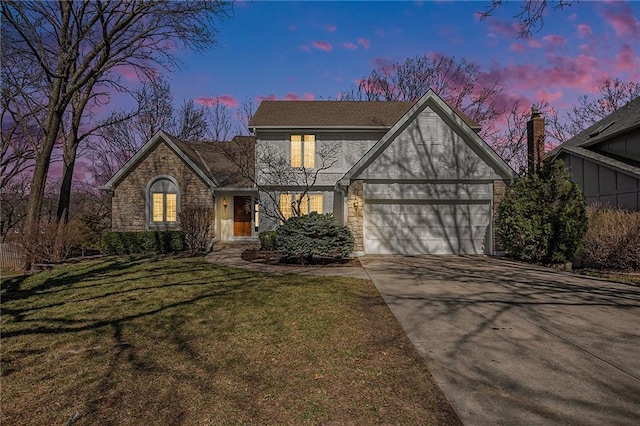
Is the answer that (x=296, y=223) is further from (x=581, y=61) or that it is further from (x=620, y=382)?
(x=581, y=61)

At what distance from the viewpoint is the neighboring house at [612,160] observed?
540 inches

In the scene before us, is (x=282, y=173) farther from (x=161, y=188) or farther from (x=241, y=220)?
(x=161, y=188)

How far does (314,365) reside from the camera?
404 centimetres

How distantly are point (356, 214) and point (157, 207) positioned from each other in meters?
10.9

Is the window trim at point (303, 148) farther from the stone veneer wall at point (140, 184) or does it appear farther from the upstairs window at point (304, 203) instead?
the stone veneer wall at point (140, 184)

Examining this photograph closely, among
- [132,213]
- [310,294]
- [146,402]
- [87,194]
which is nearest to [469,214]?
[310,294]

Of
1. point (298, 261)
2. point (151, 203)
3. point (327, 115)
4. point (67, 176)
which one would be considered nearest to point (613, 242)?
point (298, 261)

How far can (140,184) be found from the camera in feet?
61.8

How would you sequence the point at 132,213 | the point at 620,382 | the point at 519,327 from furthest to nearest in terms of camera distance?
the point at 132,213 → the point at 519,327 → the point at 620,382

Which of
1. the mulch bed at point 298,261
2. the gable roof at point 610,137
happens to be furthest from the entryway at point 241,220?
the gable roof at point 610,137

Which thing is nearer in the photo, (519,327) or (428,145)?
(519,327)

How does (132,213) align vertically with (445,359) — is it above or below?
above

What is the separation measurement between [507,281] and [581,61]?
438 inches

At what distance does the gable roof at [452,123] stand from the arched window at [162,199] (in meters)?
9.63
